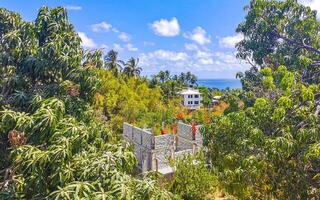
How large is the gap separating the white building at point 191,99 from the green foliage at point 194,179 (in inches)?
1180

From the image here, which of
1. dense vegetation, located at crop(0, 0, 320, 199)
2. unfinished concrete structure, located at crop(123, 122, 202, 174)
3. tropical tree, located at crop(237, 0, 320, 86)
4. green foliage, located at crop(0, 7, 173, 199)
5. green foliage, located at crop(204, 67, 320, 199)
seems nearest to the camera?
green foliage, located at crop(0, 7, 173, 199)

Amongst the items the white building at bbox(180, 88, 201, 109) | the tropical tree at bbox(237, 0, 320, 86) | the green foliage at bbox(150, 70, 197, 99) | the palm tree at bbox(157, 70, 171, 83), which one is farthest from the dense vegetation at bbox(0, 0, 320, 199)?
the palm tree at bbox(157, 70, 171, 83)

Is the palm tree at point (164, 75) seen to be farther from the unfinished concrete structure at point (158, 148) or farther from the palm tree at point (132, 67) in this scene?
the unfinished concrete structure at point (158, 148)

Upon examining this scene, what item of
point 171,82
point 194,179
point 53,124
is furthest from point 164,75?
point 53,124

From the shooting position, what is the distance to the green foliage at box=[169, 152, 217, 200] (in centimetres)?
1011

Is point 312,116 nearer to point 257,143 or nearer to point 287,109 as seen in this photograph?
point 287,109

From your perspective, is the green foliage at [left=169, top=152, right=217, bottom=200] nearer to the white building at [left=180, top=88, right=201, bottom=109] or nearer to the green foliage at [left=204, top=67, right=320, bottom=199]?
the green foliage at [left=204, top=67, right=320, bottom=199]

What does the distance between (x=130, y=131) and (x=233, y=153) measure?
8.88 meters

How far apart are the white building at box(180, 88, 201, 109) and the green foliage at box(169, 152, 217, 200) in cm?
2997

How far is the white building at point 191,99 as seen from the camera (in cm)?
4082

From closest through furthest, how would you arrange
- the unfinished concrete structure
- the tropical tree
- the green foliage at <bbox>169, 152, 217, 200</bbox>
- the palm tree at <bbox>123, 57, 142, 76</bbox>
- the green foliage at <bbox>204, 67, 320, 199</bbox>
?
1. the green foliage at <bbox>204, 67, 320, 199</bbox>
2. the green foliage at <bbox>169, 152, 217, 200</bbox>
3. the tropical tree
4. the unfinished concrete structure
5. the palm tree at <bbox>123, 57, 142, 76</bbox>

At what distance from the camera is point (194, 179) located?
1014 cm

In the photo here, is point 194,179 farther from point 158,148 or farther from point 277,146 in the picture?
point 277,146

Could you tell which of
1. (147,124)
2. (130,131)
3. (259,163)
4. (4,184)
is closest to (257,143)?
(259,163)
